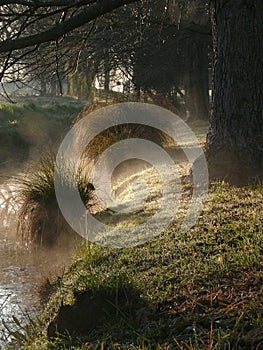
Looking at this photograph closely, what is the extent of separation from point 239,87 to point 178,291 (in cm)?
360

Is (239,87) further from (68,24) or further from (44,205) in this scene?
(44,205)

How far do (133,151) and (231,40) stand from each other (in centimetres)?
438

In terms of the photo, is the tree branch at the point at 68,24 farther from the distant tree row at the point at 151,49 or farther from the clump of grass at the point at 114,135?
the distant tree row at the point at 151,49

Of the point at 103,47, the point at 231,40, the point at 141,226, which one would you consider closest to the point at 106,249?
the point at 141,226

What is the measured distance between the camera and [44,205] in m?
7.23

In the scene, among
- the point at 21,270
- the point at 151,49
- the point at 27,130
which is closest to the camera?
the point at 21,270

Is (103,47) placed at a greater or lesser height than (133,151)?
greater

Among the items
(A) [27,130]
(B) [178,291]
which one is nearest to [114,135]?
(B) [178,291]

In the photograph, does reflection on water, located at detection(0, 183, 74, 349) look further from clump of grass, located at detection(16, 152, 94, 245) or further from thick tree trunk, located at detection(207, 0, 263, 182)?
thick tree trunk, located at detection(207, 0, 263, 182)

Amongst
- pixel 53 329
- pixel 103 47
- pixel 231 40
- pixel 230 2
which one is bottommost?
pixel 53 329

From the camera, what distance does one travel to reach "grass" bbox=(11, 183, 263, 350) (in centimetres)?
307

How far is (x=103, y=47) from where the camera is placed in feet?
52.9

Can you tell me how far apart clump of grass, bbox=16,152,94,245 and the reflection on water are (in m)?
0.20

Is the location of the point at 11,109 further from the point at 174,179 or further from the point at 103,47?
the point at 174,179
